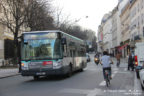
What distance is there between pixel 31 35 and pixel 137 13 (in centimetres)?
4544

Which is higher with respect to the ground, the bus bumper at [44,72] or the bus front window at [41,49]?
the bus front window at [41,49]

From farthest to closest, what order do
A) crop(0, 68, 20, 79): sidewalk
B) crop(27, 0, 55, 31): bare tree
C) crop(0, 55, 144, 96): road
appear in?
crop(27, 0, 55, 31): bare tree, crop(0, 68, 20, 79): sidewalk, crop(0, 55, 144, 96): road

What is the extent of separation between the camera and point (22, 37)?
1581 centimetres

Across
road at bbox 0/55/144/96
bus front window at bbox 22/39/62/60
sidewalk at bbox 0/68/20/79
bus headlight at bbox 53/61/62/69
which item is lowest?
road at bbox 0/55/144/96

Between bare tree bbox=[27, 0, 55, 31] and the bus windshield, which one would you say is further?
bare tree bbox=[27, 0, 55, 31]

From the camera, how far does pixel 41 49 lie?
15.3 metres

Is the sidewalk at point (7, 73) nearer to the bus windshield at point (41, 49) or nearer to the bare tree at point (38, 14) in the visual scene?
the bus windshield at point (41, 49)

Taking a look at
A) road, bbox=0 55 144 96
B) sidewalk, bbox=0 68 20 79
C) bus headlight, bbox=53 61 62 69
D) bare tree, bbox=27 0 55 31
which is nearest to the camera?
road, bbox=0 55 144 96

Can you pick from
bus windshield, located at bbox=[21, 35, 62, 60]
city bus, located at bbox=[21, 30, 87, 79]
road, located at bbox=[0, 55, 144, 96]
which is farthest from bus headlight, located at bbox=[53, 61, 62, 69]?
road, located at bbox=[0, 55, 144, 96]

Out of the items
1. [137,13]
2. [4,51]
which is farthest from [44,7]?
[137,13]

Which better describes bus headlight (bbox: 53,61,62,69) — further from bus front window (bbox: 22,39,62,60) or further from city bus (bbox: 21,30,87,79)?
bus front window (bbox: 22,39,62,60)

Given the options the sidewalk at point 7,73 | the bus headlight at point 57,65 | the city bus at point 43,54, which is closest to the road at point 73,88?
the city bus at point 43,54

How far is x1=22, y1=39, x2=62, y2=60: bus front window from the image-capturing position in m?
15.2

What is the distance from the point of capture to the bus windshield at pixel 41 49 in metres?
15.2
